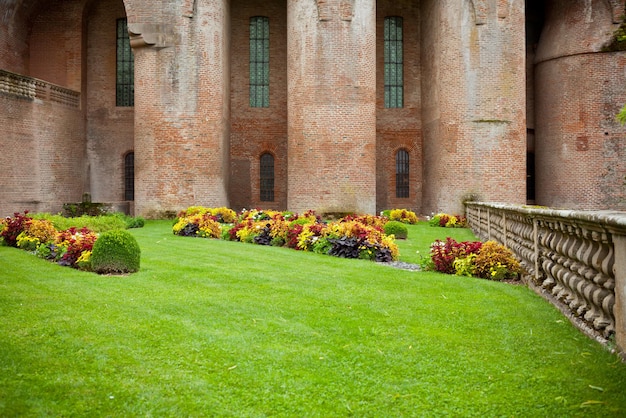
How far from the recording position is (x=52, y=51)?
Result: 987 inches

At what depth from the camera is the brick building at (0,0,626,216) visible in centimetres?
2139

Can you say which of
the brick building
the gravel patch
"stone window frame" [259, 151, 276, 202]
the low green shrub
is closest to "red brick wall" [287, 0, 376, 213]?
the brick building

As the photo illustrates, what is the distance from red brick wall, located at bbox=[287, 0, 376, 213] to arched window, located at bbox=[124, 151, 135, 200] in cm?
903

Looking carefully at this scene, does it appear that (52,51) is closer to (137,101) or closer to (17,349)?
(137,101)

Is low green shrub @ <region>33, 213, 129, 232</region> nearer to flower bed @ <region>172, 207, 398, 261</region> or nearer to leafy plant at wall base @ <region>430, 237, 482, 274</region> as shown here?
flower bed @ <region>172, 207, 398, 261</region>

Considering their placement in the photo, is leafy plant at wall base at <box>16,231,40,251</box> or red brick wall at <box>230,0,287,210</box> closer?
leafy plant at wall base at <box>16,231,40,251</box>

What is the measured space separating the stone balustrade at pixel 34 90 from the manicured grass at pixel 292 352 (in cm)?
1596

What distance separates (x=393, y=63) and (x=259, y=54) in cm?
651

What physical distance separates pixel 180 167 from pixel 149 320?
17043 mm

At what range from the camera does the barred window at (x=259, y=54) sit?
85.8 ft

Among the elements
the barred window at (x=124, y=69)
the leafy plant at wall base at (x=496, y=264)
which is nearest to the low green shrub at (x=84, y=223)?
the leafy plant at wall base at (x=496, y=264)

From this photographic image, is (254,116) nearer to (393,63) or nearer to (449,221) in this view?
(393,63)

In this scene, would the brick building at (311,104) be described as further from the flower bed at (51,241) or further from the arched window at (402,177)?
the flower bed at (51,241)

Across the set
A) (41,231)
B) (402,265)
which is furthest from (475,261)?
(41,231)
